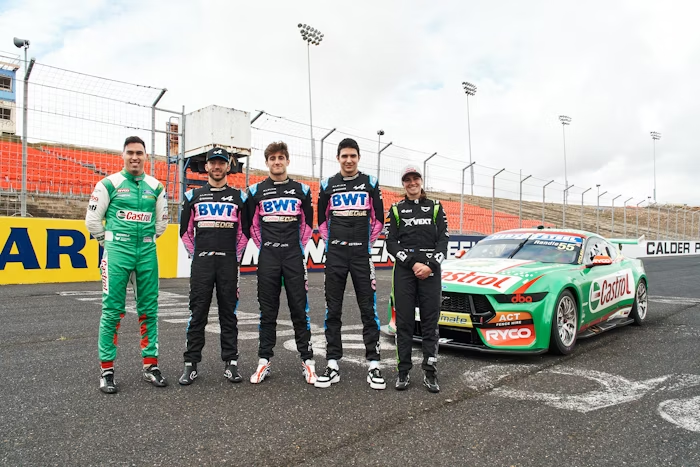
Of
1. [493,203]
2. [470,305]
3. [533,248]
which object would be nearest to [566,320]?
[470,305]

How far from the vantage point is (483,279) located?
17.3 feet

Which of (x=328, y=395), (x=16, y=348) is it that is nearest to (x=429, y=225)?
(x=328, y=395)

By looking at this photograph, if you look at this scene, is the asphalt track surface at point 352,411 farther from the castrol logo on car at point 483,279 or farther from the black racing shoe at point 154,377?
the castrol logo on car at point 483,279

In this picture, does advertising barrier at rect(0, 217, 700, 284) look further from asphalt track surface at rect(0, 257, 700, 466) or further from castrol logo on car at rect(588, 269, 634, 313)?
asphalt track surface at rect(0, 257, 700, 466)

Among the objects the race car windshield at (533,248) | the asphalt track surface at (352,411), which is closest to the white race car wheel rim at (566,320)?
the asphalt track surface at (352,411)

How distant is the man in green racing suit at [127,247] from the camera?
13.3 ft

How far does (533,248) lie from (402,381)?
306 cm

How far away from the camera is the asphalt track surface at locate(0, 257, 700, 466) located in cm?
284

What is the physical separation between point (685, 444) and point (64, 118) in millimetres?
12029

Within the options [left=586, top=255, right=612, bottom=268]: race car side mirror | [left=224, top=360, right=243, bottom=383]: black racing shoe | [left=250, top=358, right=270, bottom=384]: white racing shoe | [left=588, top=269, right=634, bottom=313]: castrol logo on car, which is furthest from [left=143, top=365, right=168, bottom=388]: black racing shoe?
[left=586, top=255, right=612, bottom=268]: race car side mirror

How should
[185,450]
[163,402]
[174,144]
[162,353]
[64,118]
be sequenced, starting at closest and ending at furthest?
[185,450], [163,402], [162,353], [64,118], [174,144]

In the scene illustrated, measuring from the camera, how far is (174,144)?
13867 mm

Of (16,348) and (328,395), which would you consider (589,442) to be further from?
(16,348)

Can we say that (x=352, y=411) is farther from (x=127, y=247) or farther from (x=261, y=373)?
(x=127, y=247)
